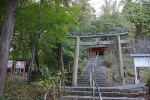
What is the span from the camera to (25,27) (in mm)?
7105

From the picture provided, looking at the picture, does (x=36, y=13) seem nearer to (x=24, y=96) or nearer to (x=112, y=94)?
(x=24, y=96)

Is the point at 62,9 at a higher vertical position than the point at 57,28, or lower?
higher

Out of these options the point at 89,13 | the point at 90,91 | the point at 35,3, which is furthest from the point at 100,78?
the point at 89,13

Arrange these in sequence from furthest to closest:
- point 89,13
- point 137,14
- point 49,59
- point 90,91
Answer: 1. point 89,13
2. point 137,14
3. point 49,59
4. point 90,91

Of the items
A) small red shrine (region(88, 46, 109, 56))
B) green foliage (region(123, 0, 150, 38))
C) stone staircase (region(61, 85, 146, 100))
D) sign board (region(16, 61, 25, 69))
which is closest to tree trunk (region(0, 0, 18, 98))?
stone staircase (region(61, 85, 146, 100))

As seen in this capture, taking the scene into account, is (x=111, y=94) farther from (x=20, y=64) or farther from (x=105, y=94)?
(x=20, y=64)

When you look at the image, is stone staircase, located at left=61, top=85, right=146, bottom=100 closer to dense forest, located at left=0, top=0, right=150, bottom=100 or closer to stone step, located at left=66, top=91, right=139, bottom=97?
stone step, located at left=66, top=91, right=139, bottom=97

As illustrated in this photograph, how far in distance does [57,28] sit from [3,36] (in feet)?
9.80

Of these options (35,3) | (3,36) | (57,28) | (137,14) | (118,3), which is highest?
(118,3)

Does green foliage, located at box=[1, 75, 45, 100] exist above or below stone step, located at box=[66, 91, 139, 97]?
above

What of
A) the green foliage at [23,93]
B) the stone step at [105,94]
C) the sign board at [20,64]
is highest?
the sign board at [20,64]

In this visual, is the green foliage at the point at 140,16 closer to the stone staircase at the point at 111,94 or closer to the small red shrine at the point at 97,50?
the small red shrine at the point at 97,50

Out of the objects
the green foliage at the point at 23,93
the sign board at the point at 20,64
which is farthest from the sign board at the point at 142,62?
the sign board at the point at 20,64

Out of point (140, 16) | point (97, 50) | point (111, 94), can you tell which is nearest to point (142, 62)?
point (111, 94)
